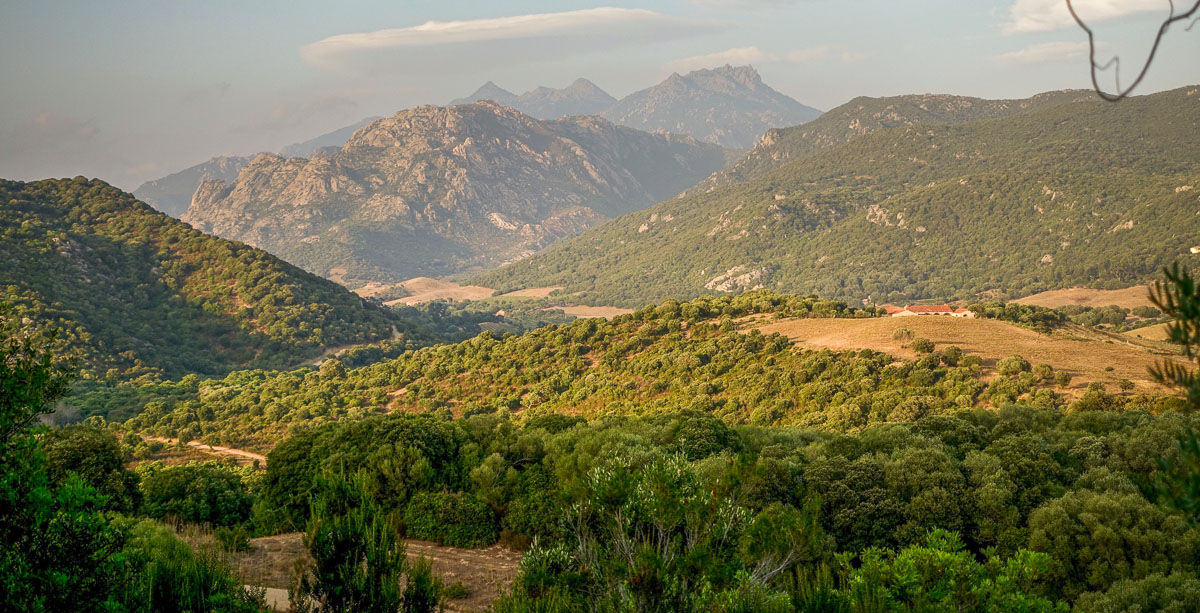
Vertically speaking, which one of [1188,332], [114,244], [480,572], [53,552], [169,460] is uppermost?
[114,244]

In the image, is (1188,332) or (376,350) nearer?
(1188,332)

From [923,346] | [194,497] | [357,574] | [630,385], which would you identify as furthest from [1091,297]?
[357,574]

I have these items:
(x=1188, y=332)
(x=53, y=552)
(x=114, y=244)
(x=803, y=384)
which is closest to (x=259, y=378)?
(x=114, y=244)

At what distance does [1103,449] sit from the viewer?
2584 cm

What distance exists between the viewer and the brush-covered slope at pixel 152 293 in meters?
85.4

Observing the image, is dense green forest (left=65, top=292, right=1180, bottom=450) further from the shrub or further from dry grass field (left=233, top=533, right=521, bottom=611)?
dry grass field (left=233, top=533, right=521, bottom=611)

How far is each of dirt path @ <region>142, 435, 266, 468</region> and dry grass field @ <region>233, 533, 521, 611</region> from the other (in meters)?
29.6

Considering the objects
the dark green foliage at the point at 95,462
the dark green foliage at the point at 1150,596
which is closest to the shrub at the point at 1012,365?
the dark green foliage at the point at 1150,596

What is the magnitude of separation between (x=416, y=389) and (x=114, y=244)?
2789 inches

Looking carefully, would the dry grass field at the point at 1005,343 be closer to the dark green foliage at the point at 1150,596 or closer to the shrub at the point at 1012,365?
the shrub at the point at 1012,365

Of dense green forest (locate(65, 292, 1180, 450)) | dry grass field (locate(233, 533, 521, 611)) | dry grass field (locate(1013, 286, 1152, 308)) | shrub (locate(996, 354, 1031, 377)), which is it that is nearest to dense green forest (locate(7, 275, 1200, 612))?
shrub (locate(996, 354, 1031, 377))

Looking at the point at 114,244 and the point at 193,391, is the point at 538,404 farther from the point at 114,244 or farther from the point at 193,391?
the point at 114,244

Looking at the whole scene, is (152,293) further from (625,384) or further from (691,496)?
(691,496)

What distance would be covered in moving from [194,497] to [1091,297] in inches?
6603
